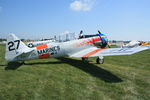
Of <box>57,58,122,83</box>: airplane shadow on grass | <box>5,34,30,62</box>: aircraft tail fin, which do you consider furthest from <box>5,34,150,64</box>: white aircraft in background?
<box>57,58,122,83</box>: airplane shadow on grass

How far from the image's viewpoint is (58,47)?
9.51 m

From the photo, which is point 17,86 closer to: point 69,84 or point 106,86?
point 69,84

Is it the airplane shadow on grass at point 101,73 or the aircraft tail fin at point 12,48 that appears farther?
the aircraft tail fin at point 12,48

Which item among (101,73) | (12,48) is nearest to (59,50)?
(12,48)

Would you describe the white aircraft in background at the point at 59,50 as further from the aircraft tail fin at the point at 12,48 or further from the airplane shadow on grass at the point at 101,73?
the airplane shadow on grass at the point at 101,73

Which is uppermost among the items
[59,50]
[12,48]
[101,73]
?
[12,48]

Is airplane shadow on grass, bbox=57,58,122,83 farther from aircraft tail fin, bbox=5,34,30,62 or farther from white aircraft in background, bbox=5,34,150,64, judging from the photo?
aircraft tail fin, bbox=5,34,30,62

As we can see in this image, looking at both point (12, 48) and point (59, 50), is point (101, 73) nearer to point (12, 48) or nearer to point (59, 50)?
point (59, 50)

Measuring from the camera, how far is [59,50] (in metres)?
9.53

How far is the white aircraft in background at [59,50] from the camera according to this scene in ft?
26.0

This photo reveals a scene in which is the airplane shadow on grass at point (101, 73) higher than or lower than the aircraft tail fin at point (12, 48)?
lower

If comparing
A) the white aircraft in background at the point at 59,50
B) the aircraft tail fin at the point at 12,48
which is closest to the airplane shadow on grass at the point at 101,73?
the white aircraft in background at the point at 59,50

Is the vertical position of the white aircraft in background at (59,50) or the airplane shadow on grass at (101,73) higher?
the white aircraft in background at (59,50)

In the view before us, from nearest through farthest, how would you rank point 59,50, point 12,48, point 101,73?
point 101,73, point 12,48, point 59,50
